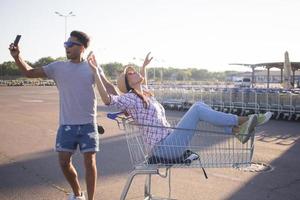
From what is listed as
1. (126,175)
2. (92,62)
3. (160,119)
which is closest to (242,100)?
(126,175)

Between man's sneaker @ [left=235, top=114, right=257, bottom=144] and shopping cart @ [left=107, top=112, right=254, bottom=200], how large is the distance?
0.06 meters

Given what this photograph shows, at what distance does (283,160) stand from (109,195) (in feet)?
11.9

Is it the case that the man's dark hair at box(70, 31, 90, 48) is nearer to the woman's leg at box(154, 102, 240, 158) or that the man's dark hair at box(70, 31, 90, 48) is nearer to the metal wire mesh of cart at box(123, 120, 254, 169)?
the metal wire mesh of cart at box(123, 120, 254, 169)

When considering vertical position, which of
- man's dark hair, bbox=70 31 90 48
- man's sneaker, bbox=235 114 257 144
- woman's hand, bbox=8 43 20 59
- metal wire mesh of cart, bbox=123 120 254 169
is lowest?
metal wire mesh of cart, bbox=123 120 254 169

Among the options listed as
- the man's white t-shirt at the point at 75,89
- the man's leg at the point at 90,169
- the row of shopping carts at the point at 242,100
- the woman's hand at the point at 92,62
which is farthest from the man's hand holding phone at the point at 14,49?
the row of shopping carts at the point at 242,100

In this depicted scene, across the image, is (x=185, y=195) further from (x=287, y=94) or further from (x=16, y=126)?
(x=287, y=94)

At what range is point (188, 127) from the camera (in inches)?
166

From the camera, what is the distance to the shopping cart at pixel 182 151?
4.11 meters

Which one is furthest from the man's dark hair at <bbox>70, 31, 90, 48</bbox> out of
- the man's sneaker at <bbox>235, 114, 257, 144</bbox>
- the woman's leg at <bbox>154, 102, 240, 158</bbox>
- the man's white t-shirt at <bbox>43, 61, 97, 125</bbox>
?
the man's sneaker at <bbox>235, 114, 257, 144</bbox>

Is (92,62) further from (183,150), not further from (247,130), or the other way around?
Result: (247,130)

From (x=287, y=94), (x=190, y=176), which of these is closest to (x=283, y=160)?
(x=190, y=176)

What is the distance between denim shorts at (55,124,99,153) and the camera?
4371 millimetres

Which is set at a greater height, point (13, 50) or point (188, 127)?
point (13, 50)

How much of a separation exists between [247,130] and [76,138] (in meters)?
1.71
